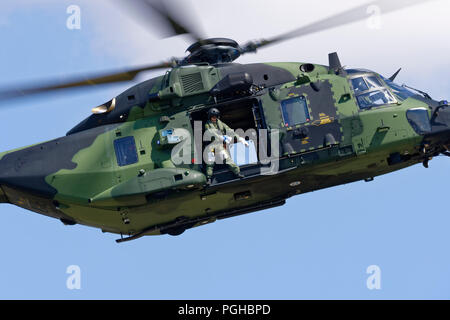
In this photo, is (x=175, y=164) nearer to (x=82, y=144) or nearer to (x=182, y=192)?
(x=182, y=192)

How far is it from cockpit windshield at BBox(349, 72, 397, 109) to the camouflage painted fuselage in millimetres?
183

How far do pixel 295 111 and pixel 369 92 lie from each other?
6.58ft

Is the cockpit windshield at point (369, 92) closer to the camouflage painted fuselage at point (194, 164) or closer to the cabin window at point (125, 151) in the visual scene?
the camouflage painted fuselage at point (194, 164)

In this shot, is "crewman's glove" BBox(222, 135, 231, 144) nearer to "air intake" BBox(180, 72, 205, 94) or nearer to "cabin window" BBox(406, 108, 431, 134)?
"air intake" BBox(180, 72, 205, 94)

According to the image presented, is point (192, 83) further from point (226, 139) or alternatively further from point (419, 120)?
point (419, 120)

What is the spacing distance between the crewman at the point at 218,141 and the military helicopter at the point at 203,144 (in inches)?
7.2

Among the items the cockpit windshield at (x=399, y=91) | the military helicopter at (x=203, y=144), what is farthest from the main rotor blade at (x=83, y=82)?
the cockpit windshield at (x=399, y=91)

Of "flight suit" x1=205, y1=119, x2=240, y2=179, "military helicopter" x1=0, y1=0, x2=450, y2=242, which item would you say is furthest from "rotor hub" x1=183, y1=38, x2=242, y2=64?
"flight suit" x1=205, y1=119, x2=240, y2=179

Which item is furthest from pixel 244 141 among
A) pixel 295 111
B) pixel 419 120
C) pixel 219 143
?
pixel 419 120

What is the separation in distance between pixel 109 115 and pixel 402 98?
7.90 meters

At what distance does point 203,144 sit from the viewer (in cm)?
1788

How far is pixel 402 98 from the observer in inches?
706

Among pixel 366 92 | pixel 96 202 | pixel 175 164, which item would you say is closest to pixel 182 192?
pixel 175 164

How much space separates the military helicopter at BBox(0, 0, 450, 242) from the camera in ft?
56.8
